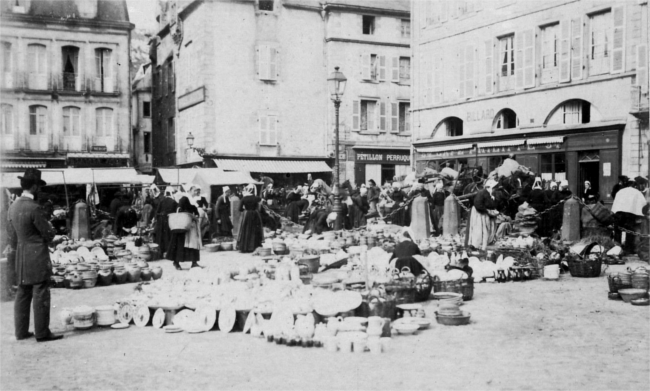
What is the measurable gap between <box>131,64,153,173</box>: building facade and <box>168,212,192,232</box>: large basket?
3054cm

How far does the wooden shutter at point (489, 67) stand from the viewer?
84.6 ft

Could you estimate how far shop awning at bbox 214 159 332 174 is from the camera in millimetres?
31312

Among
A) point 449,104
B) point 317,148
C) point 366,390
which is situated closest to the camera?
point 366,390

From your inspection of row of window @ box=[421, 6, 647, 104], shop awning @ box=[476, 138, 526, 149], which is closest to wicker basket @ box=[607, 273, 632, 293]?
row of window @ box=[421, 6, 647, 104]

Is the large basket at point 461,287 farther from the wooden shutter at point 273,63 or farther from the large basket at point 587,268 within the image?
the wooden shutter at point 273,63

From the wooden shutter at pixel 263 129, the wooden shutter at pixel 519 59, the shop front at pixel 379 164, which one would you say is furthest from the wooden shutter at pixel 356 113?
the wooden shutter at pixel 519 59

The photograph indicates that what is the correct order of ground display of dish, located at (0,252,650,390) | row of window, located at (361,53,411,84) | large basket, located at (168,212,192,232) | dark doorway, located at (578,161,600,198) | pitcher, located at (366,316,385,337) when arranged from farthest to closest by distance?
1. row of window, located at (361,53,411,84)
2. dark doorway, located at (578,161,600,198)
3. large basket, located at (168,212,192,232)
4. pitcher, located at (366,316,385,337)
5. ground display of dish, located at (0,252,650,390)

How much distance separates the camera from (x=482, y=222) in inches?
530

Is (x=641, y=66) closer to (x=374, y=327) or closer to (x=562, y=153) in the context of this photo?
(x=562, y=153)

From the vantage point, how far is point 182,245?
1309 centimetres

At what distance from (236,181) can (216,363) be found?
1913 cm

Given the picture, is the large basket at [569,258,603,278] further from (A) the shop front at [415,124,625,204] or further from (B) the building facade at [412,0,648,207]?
(A) the shop front at [415,124,625,204]

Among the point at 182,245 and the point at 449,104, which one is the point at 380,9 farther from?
the point at 182,245

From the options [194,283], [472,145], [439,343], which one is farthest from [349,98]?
[439,343]
